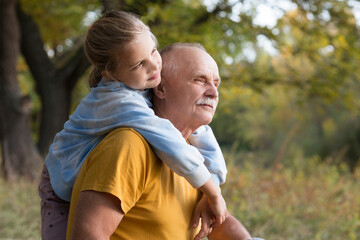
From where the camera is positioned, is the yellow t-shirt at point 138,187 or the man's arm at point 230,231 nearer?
the yellow t-shirt at point 138,187

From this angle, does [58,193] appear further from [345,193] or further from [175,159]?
[345,193]

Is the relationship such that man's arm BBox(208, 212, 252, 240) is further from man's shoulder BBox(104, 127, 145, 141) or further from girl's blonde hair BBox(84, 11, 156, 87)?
girl's blonde hair BBox(84, 11, 156, 87)

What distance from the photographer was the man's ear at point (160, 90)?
1841 millimetres

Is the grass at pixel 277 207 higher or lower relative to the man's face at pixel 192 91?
lower

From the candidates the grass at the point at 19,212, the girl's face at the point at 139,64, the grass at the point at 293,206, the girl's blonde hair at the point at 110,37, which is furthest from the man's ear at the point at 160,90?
the grass at the point at 19,212

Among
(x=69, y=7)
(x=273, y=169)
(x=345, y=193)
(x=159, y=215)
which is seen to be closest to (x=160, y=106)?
(x=159, y=215)

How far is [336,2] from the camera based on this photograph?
25.0ft

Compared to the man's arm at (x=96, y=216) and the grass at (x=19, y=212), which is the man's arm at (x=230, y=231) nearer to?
the man's arm at (x=96, y=216)

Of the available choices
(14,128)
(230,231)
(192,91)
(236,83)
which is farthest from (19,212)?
(236,83)

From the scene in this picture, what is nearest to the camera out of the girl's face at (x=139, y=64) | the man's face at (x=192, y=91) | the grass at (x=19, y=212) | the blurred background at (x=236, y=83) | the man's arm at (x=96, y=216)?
the man's arm at (x=96, y=216)

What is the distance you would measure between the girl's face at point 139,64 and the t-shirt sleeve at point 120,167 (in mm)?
226

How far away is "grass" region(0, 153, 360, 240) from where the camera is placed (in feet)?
16.9

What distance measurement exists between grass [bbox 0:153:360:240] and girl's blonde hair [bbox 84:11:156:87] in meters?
3.71

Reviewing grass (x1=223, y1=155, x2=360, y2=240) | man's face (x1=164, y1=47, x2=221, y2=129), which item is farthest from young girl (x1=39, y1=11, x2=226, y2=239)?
grass (x1=223, y1=155, x2=360, y2=240)
